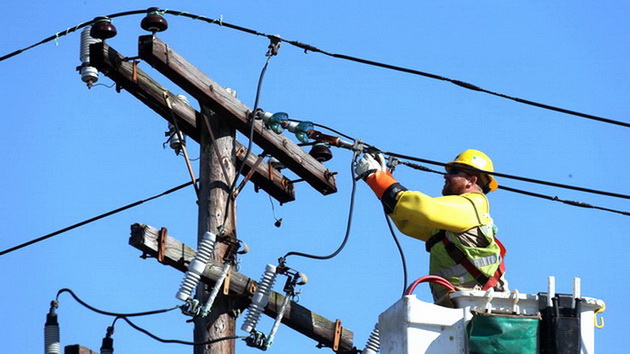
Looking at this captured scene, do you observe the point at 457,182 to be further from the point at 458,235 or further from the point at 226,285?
the point at 226,285

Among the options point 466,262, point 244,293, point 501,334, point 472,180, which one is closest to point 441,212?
point 466,262

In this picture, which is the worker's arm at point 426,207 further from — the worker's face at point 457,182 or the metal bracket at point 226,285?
the metal bracket at point 226,285

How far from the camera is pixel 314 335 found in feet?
43.0

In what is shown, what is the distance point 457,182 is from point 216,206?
2123 millimetres

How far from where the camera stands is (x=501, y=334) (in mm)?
9742

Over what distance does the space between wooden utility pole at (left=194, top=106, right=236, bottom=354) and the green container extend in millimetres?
3074

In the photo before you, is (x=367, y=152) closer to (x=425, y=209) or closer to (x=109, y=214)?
(x=425, y=209)

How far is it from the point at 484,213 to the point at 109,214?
4.26m

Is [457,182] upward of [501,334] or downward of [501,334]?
upward

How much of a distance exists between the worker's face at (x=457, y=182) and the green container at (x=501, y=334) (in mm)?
2338

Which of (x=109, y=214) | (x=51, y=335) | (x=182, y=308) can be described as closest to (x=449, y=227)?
(x=182, y=308)

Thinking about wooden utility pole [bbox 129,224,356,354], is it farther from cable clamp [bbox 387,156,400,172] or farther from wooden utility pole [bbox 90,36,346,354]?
cable clamp [bbox 387,156,400,172]

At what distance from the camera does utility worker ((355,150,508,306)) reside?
11195mm

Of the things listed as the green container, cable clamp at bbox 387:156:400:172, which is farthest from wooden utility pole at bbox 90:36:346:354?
the green container
